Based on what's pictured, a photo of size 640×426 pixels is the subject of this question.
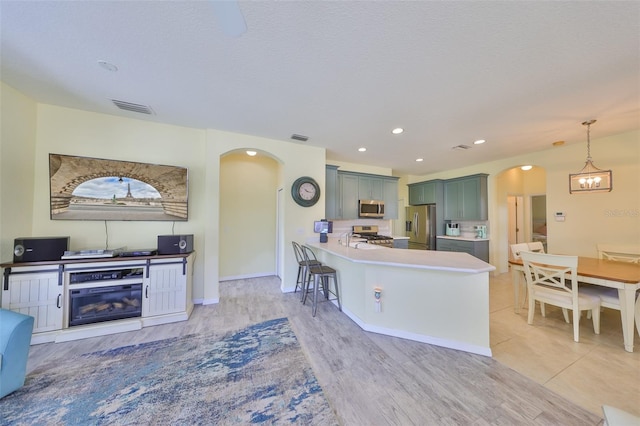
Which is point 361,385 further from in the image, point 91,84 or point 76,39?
point 91,84

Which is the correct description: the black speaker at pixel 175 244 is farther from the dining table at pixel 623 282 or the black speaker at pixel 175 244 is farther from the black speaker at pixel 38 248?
the dining table at pixel 623 282

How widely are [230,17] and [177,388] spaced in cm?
283

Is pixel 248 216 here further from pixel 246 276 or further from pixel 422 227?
pixel 422 227

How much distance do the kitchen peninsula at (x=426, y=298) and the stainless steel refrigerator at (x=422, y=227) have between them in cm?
339

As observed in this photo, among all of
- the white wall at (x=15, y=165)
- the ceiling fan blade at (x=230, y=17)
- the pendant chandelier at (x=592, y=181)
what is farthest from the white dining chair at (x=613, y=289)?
the white wall at (x=15, y=165)

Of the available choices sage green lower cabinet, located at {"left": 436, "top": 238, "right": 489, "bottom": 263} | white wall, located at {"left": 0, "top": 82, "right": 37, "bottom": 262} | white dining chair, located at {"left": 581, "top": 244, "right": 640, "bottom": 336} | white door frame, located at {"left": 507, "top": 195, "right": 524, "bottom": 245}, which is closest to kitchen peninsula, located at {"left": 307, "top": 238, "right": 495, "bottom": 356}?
white dining chair, located at {"left": 581, "top": 244, "right": 640, "bottom": 336}

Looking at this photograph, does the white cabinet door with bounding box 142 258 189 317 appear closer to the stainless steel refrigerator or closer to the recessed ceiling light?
the recessed ceiling light

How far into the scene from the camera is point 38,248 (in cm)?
237

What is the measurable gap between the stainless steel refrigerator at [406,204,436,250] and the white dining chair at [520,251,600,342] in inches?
120

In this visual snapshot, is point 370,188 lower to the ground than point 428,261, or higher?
higher

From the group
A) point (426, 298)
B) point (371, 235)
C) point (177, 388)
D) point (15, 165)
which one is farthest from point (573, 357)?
point (15, 165)

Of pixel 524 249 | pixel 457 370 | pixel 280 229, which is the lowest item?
pixel 457 370

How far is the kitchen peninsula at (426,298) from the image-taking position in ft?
7.25

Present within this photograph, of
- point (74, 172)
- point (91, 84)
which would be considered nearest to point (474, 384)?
point (91, 84)
